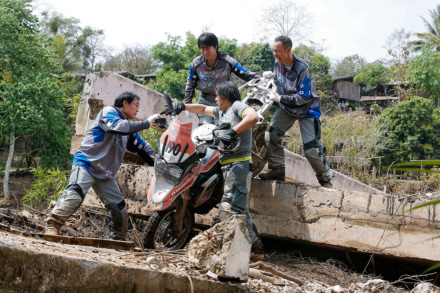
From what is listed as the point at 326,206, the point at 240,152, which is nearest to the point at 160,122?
the point at 240,152

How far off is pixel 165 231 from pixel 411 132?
12998mm

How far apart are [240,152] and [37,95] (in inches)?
597

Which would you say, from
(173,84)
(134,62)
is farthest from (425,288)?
(134,62)

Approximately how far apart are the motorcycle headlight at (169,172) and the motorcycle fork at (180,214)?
1.02ft

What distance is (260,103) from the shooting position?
19.0 ft

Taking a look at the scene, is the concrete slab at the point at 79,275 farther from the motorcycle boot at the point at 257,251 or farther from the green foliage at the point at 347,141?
the green foliage at the point at 347,141

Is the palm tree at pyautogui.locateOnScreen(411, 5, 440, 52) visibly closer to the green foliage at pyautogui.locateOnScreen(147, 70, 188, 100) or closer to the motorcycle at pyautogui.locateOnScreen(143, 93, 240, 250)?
the green foliage at pyautogui.locateOnScreen(147, 70, 188, 100)

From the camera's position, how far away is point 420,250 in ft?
16.1

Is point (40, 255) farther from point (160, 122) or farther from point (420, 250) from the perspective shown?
point (420, 250)

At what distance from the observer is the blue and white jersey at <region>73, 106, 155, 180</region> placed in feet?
16.0

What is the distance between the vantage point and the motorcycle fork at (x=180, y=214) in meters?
4.79

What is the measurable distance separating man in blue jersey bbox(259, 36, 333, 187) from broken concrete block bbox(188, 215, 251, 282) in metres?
2.32

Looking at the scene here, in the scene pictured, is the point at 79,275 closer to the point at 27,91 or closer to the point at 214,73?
the point at 214,73

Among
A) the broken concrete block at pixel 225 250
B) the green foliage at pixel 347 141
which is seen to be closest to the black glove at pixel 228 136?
the broken concrete block at pixel 225 250
